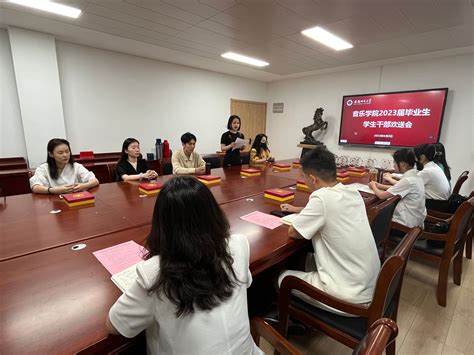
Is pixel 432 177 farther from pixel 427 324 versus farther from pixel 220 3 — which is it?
pixel 220 3

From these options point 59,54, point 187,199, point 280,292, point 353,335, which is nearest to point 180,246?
point 187,199

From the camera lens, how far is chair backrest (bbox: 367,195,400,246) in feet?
4.37

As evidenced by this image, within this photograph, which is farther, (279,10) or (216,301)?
(279,10)

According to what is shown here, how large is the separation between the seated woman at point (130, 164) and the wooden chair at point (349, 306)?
171cm

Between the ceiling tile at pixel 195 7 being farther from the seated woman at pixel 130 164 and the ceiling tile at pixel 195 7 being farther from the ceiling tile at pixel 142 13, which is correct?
the seated woman at pixel 130 164

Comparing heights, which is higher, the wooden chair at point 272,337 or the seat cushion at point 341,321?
the wooden chair at point 272,337

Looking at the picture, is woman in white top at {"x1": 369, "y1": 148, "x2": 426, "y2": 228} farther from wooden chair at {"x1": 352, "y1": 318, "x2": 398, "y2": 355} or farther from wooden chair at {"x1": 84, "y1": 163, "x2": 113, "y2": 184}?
wooden chair at {"x1": 84, "y1": 163, "x2": 113, "y2": 184}

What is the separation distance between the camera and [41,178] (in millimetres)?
1997

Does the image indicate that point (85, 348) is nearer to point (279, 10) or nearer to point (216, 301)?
point (216, 301)

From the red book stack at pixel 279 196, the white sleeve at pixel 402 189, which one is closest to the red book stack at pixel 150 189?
the red book stack at pixel 279 196

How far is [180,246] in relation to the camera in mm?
672

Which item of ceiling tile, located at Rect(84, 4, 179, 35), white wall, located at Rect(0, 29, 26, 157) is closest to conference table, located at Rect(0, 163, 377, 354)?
ceiling tile, located at Rect(84, 4, 179, 35)

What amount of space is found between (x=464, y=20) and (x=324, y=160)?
2.90m

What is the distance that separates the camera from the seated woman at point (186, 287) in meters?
0.65
